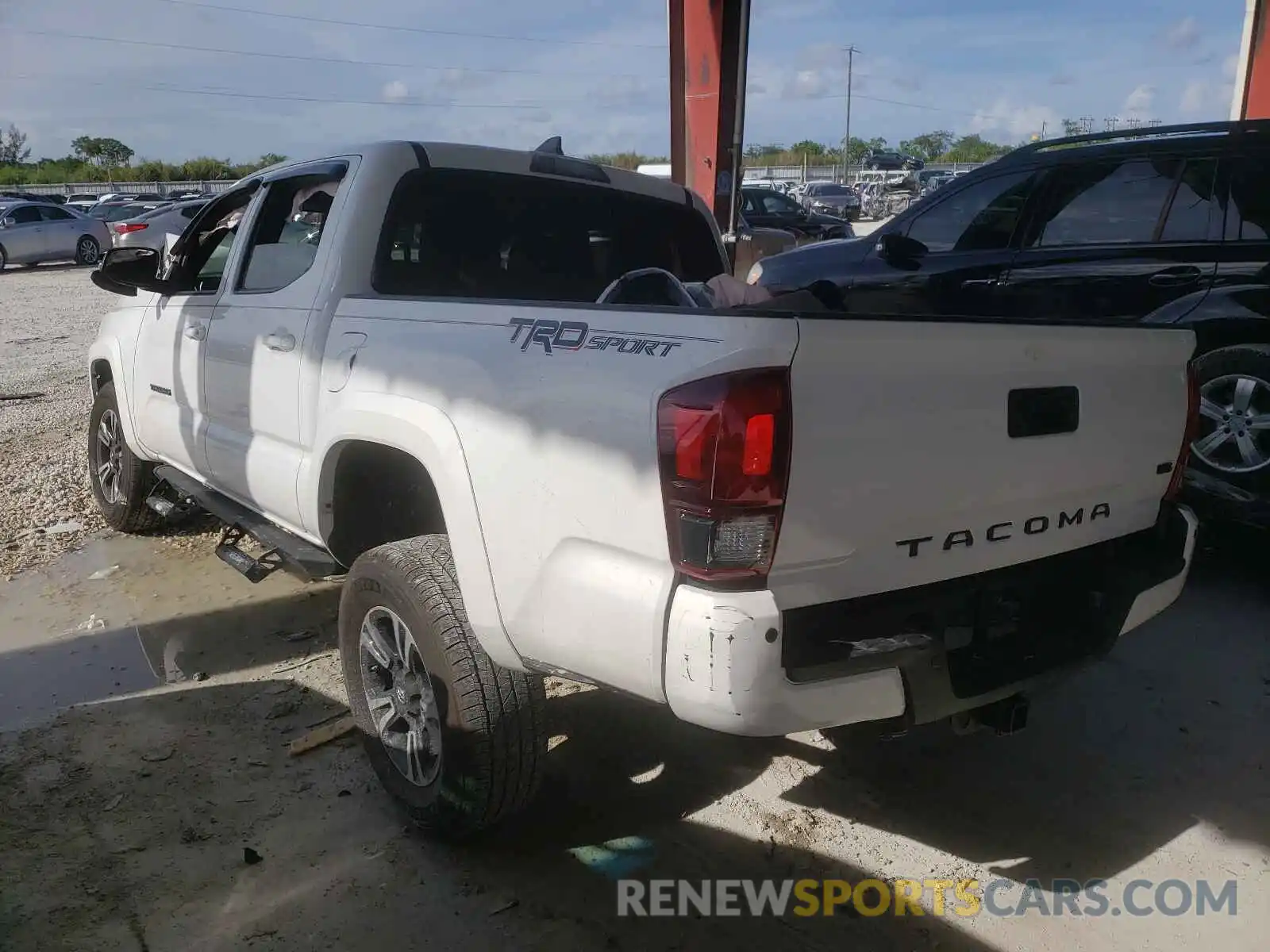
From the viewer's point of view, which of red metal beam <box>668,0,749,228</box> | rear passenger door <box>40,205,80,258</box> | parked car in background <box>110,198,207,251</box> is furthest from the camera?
rear passenger door <box>40,205,80,258</box>

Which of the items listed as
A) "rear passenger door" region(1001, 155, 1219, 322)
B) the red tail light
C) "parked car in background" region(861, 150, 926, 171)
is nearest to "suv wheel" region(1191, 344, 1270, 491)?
"rear passenger door" region(1001, 155, 1219, 322)

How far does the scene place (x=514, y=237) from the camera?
378cm

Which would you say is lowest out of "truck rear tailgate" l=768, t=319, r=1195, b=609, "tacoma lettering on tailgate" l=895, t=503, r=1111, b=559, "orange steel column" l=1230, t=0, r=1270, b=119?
"tacoma lettering on tailgate" l=895, t=503, r=1111, b=559

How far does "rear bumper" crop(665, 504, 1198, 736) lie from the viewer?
2064 mm

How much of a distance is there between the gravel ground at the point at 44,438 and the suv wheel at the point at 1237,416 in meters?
5.22

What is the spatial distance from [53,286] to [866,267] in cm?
1902

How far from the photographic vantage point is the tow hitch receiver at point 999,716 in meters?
2.60

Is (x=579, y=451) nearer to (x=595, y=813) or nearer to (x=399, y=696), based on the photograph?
(x=399, y=696)

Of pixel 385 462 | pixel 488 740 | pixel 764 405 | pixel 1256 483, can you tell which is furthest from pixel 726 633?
pixel 1256 483

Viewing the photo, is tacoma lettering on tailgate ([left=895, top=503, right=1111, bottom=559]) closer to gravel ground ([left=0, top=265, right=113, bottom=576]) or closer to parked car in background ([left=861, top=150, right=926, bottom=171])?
gravel ground ([left=0, top=265, right=113, bottom=576])

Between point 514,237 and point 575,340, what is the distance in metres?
1.56

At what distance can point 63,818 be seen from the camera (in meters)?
3.09

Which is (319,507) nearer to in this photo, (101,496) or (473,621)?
(473,621)

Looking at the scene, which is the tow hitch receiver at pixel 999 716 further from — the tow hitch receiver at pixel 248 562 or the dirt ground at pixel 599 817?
the tow hitch receiver at pixel 248 562
